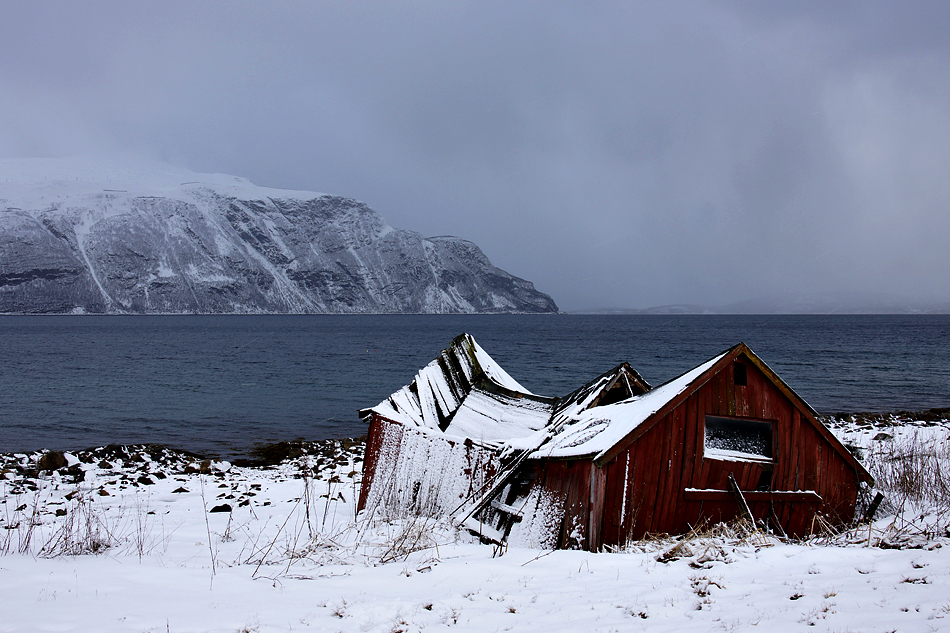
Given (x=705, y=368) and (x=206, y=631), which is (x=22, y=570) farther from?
(x=705, y=368)

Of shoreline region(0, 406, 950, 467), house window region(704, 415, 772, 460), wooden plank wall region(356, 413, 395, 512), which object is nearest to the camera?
house window region(704, 415, 772, 460)

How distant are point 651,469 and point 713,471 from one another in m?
0.92

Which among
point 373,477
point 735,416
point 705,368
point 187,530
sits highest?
point 705,368

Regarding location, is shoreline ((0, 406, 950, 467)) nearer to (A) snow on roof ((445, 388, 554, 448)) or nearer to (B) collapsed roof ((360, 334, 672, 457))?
(B) collapsed roof ((360, 334, 672, 457))

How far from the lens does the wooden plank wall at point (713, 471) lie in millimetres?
6812

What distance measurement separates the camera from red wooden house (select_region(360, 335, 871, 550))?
22.4 feet

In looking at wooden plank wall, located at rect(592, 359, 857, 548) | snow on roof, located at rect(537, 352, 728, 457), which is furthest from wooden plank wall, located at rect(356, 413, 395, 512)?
wooden plank wall, located at rect(592, 359, 857, 548)

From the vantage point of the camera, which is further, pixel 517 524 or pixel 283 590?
pixel 517 524

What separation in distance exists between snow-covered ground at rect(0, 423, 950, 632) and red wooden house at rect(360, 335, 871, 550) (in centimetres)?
42

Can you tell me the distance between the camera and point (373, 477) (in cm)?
1010

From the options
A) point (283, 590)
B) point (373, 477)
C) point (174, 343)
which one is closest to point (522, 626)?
point (283, 590)

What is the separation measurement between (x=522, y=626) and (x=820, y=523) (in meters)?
5.26

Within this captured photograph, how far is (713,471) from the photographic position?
23.8 ft

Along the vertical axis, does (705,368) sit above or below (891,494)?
above
